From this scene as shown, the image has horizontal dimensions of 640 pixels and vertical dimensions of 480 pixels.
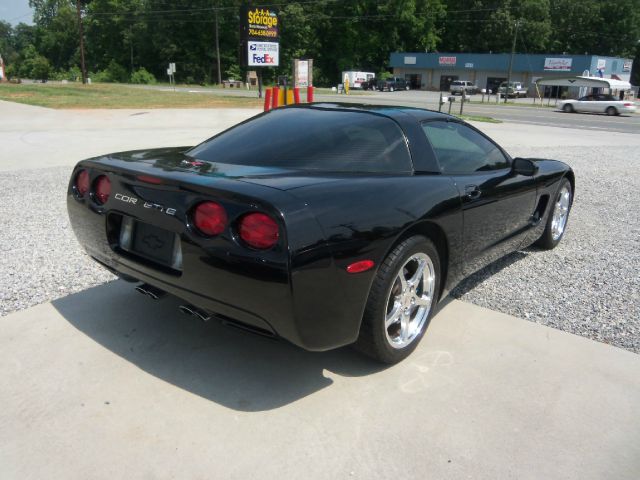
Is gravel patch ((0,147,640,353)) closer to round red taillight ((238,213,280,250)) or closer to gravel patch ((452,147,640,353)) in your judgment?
gravel patch ((452,147,640,353))

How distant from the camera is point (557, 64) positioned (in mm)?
62344

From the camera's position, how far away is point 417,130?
332 centimetres

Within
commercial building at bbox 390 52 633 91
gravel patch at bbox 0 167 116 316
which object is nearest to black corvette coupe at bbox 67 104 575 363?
gravel patch at bbox 0 167 116 316

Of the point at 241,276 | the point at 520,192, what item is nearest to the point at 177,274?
the point at 241,276

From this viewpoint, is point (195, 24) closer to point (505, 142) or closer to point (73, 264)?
point (505, 142)

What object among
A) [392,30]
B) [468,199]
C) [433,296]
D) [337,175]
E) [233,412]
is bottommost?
[233,412]

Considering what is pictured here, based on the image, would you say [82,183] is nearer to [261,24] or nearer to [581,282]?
[581,282]

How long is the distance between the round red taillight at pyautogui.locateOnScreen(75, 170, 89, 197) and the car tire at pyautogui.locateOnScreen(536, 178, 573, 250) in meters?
3.68

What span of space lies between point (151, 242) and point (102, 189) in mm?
524

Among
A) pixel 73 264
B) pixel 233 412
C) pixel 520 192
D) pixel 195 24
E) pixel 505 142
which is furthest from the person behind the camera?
pixel 195 24

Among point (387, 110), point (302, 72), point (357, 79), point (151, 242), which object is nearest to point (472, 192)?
point (387, 110)

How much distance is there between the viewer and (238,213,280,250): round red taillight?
7.55 feet

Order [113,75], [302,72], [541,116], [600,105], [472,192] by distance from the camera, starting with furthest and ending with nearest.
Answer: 1. [113,75]
2. [600,105]
3. [541,116]
4. [302,72]
5. [472,192]

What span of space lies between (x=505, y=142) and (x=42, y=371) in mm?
13025
